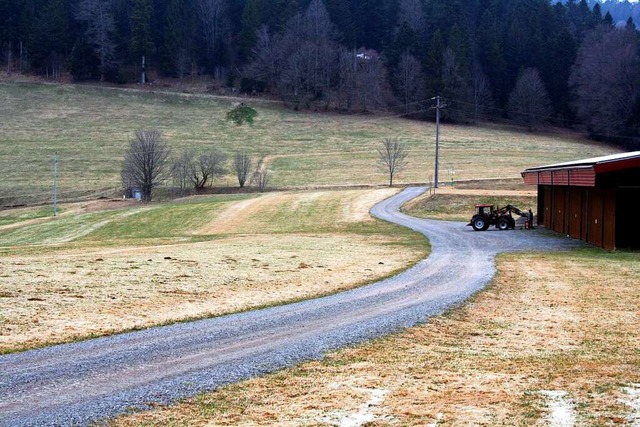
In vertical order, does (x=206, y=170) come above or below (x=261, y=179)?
above

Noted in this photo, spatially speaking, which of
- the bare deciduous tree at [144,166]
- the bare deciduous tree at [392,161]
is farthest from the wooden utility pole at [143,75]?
the bare deciduous tree at [144,166]

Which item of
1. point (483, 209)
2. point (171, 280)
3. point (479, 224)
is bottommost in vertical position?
point (171, 280)

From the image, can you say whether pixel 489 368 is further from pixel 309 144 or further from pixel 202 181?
pixel 309 144

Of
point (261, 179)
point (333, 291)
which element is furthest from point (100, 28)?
point (333, 291)

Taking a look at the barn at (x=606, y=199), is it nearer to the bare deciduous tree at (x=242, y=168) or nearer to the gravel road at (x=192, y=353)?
the gravel road at (x=192, y=353)

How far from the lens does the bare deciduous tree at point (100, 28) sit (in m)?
131

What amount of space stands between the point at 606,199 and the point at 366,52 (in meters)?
113

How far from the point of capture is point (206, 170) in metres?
75.6

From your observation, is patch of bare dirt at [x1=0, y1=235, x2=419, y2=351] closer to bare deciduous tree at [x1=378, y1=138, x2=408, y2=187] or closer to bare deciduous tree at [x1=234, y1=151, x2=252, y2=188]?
bare deciduous tree at [x1=234, y1=151, x2=252, y2=188]

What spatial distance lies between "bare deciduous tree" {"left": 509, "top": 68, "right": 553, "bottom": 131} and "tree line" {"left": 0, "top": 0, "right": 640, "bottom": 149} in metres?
0.24

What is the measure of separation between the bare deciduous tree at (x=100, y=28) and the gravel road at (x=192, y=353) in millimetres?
121502

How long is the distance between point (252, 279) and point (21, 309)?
25.0 feet

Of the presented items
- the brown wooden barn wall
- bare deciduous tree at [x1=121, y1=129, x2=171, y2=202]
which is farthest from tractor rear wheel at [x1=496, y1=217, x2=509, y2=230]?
bare deciduous tree at [x1=121, y1=129, x2=171, y2=202]

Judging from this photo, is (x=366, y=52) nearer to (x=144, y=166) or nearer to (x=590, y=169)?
(x=144, y=166)
